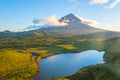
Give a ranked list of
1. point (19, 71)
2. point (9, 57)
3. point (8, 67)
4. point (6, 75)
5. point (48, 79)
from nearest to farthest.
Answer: point (48, 79), point (6, 75), point (19, 71), point (8, 67), point (9, 57)

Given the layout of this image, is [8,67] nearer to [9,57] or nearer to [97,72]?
[9,57]

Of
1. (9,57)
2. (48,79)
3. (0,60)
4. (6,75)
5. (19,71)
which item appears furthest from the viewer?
(9,57)

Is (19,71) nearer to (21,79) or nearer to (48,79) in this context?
(21,79)

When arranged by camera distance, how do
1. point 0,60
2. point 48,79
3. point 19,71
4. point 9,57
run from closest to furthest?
point 48,79 → point 19,71 → point 0,60 → point 9,57

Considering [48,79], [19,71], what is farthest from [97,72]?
[19,71]

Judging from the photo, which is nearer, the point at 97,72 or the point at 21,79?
the point at 97,72

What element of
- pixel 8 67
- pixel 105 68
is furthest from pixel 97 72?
pixel 8 67

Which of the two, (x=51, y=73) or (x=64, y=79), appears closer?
(x=64, y=79)

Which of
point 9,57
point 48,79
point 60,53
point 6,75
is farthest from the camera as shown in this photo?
point 60,53
